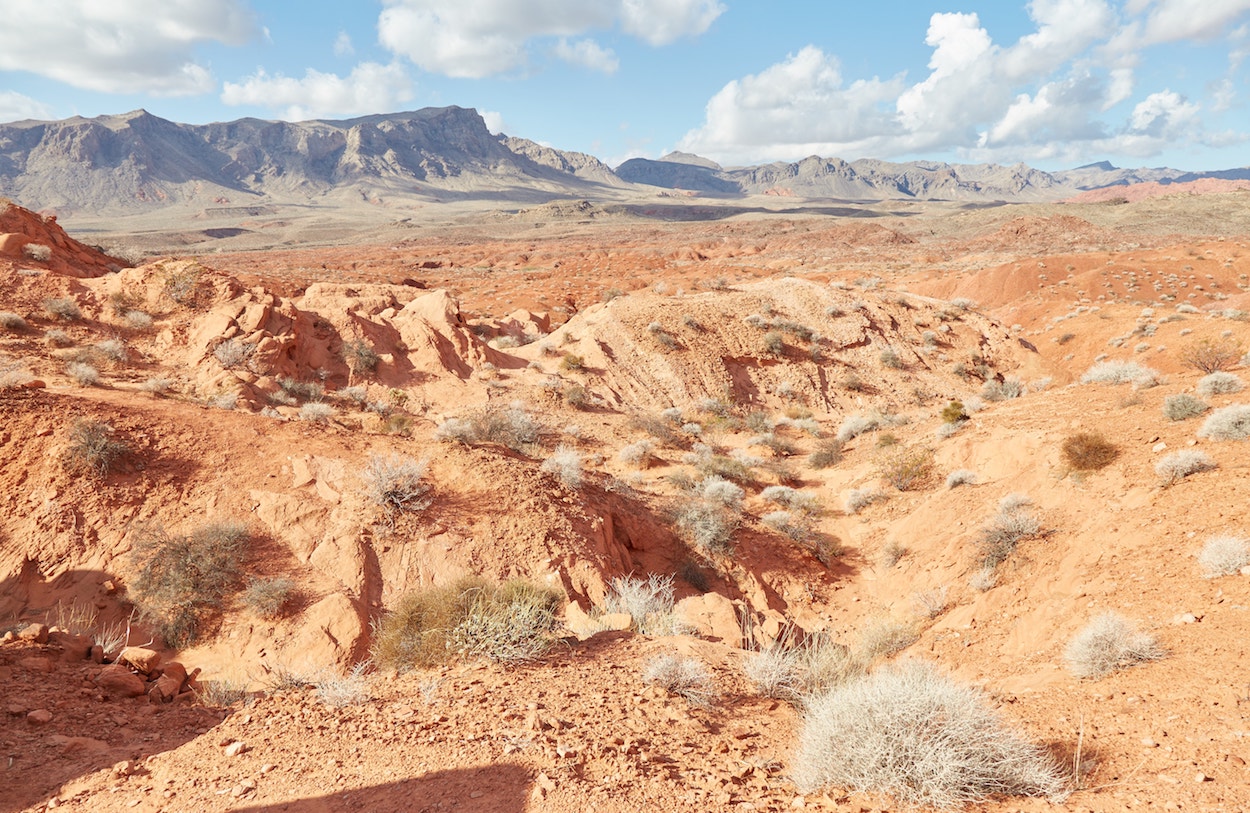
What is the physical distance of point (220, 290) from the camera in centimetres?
1503

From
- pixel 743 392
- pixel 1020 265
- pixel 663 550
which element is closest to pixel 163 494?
pixel 663 550

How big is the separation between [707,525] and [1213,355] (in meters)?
12.5

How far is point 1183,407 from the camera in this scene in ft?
29.2

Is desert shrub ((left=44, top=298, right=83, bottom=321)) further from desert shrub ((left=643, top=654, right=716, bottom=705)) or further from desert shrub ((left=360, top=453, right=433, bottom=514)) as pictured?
desert shrub ((left=643, top=654, right=716, bottom=705))

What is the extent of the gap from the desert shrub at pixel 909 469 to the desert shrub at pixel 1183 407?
3376 millimetres

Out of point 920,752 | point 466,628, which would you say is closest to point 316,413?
point 466,628

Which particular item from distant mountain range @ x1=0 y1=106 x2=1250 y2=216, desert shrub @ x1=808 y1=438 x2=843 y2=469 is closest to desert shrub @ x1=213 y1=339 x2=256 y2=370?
desert shrub @ x1=808 y1=438 x2=843 y2=469

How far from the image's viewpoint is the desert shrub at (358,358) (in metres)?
15.3

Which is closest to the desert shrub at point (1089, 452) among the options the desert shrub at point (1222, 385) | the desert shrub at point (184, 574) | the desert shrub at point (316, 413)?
the desert shrub at point (1222, 385)

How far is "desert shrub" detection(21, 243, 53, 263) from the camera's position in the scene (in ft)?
49.8

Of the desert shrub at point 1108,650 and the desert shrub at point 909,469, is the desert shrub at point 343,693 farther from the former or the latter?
the desert shrub at point 909,469

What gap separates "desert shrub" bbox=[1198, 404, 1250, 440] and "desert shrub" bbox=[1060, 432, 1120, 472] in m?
0.98

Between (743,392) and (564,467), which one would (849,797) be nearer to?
(564,467)

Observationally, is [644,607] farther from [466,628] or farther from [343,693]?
[343,693]
